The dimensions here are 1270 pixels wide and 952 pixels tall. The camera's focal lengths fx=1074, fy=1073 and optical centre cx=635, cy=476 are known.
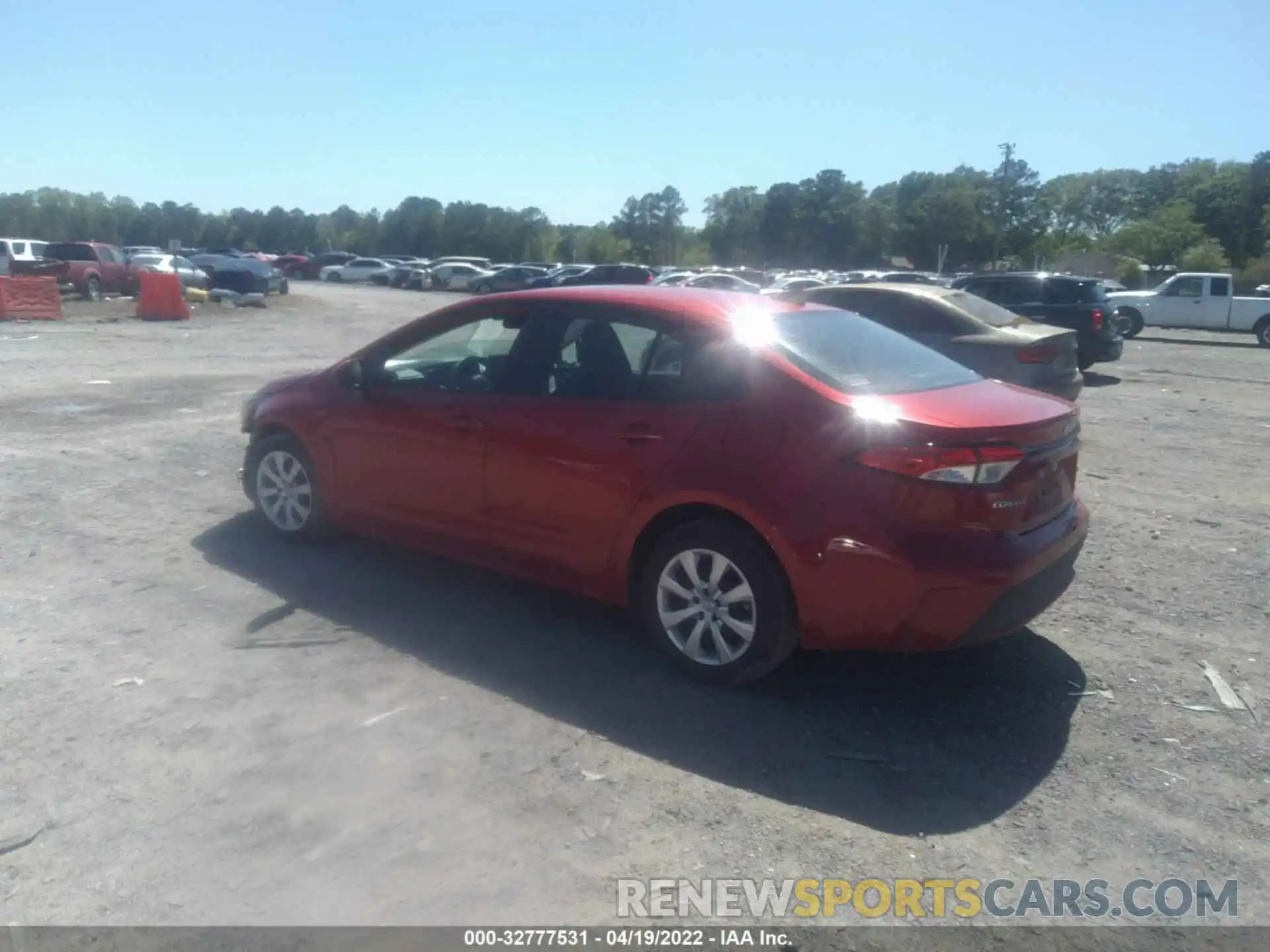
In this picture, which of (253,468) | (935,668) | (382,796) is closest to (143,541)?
(253,468)

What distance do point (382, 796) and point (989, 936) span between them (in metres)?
2.06

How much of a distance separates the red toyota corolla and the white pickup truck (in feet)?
82.0

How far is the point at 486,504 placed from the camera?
546 centimetres

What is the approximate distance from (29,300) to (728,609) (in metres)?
25.2

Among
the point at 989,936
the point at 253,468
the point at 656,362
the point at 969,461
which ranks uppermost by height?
the point at 656,362

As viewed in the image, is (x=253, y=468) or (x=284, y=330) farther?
(x=284, y=330)

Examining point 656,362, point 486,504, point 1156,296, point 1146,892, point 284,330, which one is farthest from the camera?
point 1156,296

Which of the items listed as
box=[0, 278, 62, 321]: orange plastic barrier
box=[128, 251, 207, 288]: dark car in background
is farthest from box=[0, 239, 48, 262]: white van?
box=[0, 278, 62, 321]: orange plastic barrier

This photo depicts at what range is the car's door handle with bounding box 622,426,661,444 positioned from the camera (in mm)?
4812

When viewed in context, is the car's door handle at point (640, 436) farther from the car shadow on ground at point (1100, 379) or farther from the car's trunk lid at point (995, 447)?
the car shadow on ground at point (1100, 379)

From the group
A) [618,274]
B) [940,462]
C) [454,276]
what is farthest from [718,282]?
[940,462]

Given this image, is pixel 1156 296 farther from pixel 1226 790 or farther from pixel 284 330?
pixel 1226 790

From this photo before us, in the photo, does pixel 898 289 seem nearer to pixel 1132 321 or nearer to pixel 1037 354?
pixel 1037 354

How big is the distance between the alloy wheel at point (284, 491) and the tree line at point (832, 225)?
4582 cm
